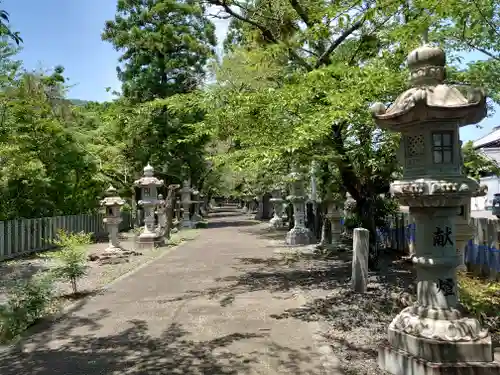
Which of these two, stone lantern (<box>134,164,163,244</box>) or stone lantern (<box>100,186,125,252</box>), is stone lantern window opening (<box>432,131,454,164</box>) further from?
stone lantern (<box>134,164,163,244</box>)

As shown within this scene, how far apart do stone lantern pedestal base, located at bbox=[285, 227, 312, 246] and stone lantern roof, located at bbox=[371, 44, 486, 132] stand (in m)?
14.0

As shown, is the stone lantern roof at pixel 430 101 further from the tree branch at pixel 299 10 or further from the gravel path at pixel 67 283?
the gravel path at pixel 67 283

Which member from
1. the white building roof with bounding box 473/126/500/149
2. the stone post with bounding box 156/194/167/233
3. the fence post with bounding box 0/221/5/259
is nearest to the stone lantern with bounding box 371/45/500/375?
the fence post with bounding box 0/221/5/259

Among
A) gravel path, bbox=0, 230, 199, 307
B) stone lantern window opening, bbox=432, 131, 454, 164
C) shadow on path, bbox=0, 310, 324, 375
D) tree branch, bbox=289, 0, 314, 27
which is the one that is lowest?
gravel path, bbox=0, 230, 199, 307

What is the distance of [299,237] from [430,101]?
1452 cm

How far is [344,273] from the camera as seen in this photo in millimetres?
11484

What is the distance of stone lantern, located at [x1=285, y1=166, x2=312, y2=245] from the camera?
754 inches

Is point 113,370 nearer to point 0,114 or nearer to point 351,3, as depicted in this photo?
point 351,3

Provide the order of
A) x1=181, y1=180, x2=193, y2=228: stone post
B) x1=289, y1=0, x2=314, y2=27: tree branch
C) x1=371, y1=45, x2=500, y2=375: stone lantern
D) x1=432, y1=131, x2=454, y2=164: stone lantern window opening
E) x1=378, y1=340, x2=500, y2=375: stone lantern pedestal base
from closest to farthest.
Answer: x1=378, y1=340, x2=500, y2=375: stone lantern pedestal base < x1=371, y1=45, x2=500, y2=375: stone lantern < x1=432, y1=131, x2=454, y2=164: stone lantern window opening < x1=289, y1=0, x2=314, y2=27: tree branch < x1=181, y1=180, x2=193, y2=228: stone post

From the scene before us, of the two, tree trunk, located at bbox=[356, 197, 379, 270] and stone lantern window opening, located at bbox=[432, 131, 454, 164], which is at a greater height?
stone lantern window opening, located at bbox=[432, 131, 454, 164]

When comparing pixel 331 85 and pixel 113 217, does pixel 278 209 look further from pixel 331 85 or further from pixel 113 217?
pixel 331 85

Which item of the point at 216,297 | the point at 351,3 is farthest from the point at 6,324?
the point at 351,3

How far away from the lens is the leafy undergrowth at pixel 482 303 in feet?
20.4

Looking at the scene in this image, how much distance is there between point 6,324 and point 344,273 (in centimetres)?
765
